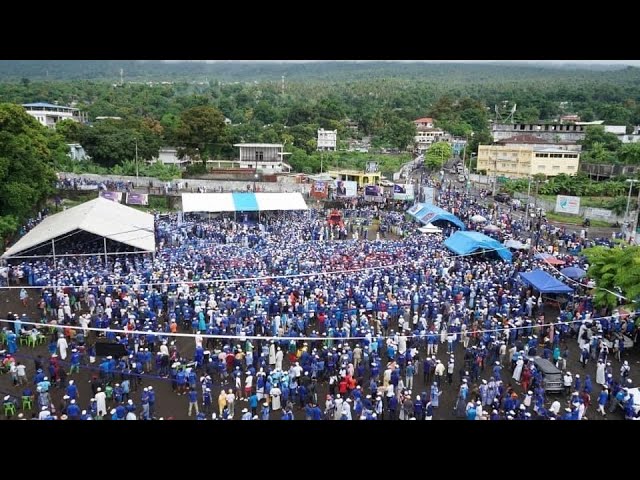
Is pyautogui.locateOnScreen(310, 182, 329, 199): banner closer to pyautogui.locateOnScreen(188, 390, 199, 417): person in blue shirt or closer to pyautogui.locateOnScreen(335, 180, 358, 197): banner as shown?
pyautogui.locateOnScreen(335, 180, 358, 197): banner

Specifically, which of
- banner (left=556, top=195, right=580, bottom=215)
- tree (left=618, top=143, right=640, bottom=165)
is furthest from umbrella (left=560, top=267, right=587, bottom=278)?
tree (left=618, top=143, right=640, bottom=165)

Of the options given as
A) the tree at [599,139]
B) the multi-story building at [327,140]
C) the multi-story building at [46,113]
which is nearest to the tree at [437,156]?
the multi-story building at [327,140]

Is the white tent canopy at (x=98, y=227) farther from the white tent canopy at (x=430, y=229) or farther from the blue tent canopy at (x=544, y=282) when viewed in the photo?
the blue tent canopy at (x=544, y=282)

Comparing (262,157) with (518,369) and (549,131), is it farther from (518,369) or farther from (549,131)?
(549,131)

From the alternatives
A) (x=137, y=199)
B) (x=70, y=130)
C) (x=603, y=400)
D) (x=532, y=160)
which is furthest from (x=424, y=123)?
(x=603, y=400)

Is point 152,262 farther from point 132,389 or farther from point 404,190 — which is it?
point 404,190

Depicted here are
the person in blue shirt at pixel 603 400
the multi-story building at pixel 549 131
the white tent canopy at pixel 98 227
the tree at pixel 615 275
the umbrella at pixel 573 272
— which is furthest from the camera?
the multi-story building at pixel 549 131
